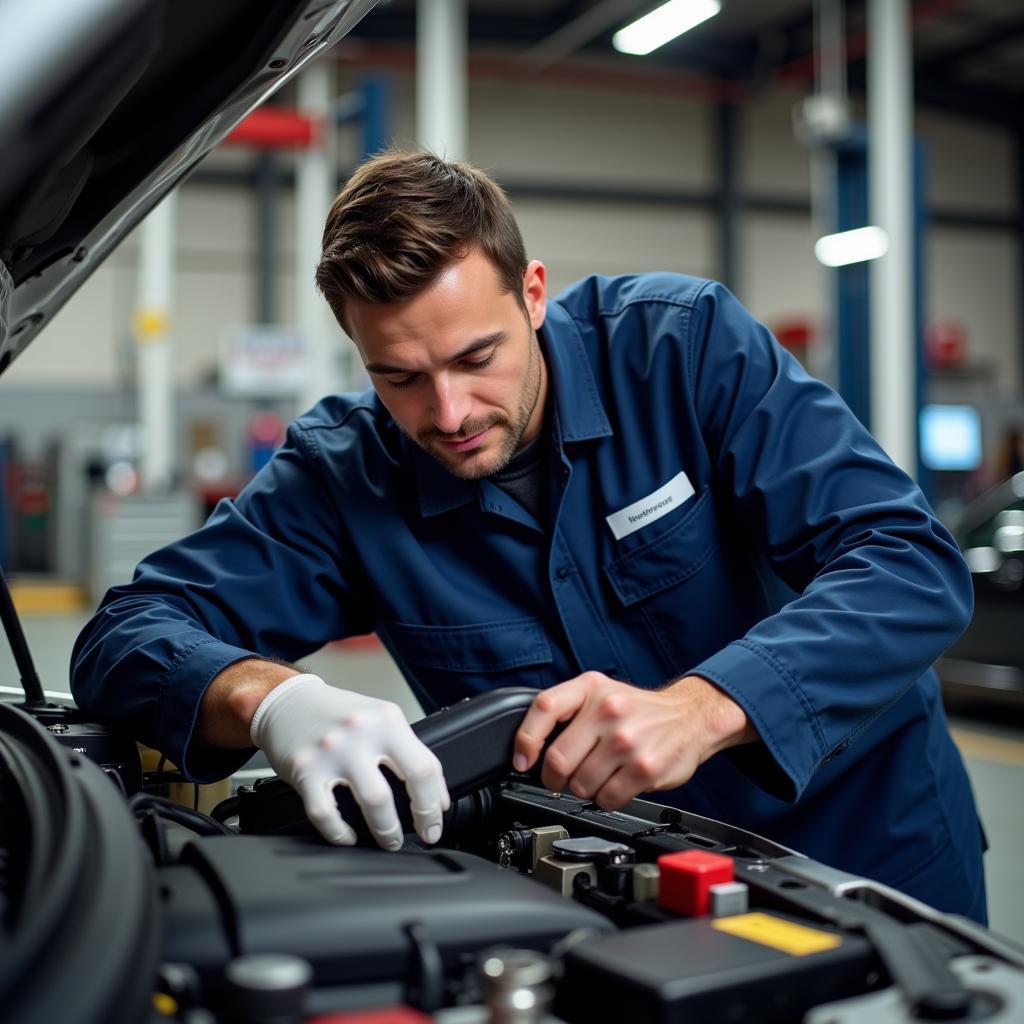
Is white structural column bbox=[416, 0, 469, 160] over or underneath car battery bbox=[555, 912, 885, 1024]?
over

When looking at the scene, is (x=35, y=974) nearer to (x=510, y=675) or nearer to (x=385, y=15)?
(x=510, y=675)

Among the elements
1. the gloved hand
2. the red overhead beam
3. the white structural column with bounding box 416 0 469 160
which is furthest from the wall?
the gloved hand

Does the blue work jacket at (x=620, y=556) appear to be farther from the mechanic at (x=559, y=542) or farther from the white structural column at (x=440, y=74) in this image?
the white structural column at (x=440, y=74)

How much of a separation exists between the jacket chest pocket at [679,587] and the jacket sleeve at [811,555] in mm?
54

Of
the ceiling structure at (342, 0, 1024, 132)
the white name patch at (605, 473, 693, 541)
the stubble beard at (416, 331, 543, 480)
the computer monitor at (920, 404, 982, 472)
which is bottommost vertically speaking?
the white name patch at (605, 473, 693, 541)

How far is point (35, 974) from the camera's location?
0.53 meters

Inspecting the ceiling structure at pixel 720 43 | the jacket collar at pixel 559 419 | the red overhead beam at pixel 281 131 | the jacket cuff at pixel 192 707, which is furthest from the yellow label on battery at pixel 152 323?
the jacket cuff at pixel 192 707

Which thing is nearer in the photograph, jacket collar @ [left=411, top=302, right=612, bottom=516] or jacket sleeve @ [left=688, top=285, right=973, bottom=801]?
jacket sleeve @ [left=688, top=285, right=973, bottom=801]

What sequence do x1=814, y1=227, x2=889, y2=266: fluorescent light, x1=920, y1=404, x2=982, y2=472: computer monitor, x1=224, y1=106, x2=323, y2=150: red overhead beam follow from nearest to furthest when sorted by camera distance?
1. x1=814, y1=227, x2=889, y2=266: fluorescent light
2. x1=224, y1=106, x2=323, y2=150: red overhead beam
3. x1=920, y1=404, x2=982, y2=472: computer monitor

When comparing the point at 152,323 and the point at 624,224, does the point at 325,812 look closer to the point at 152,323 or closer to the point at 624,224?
the point at 152,323

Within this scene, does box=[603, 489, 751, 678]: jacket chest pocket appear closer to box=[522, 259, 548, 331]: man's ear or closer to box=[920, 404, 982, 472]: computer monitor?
box=[522, 259, 548, 331]: man's ear

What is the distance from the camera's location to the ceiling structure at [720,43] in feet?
35.2

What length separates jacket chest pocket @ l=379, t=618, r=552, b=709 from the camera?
1.38m

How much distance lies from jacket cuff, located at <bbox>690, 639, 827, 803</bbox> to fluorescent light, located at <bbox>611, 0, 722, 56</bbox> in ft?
18.1
